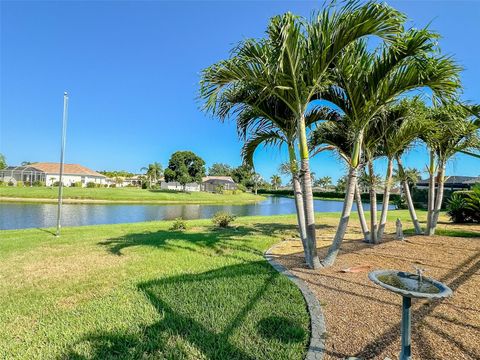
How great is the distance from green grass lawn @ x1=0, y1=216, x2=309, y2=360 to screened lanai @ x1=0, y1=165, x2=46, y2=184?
4902 centimetres

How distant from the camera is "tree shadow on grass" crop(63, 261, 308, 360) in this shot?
227 cm

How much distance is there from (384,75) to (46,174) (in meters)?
53.7

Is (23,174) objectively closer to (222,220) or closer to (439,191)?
(222,220)

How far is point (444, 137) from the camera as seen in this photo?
270 inches

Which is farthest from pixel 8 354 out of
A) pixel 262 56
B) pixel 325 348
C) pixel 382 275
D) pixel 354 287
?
pixel 262 56

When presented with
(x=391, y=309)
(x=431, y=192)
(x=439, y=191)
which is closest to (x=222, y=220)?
(x=431, y=192)

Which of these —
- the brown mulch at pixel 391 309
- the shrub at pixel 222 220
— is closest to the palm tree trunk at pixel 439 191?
the brown mulch at pixel 391 309

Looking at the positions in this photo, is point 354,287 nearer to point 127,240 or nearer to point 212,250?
point 212,250

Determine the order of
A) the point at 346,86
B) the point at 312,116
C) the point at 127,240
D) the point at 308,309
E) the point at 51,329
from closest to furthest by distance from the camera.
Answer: the point at 51,329, the point at 308,309, the point at 346,86, the point at 312,116, the point at 127,240

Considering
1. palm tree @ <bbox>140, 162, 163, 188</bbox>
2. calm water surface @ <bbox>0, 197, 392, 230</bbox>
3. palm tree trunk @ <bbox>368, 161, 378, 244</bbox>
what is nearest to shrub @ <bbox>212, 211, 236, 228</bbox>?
palm tree trunk @ <bbox>368, 161, 378, 244</bbox>

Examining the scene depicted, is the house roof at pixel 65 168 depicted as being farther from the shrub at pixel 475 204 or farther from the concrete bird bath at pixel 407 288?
the concrete bird bath at pixel 407 288

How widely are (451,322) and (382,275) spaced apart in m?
1.29

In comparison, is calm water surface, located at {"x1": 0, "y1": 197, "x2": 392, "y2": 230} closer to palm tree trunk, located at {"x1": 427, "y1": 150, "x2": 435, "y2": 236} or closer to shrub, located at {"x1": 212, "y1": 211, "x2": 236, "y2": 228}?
shrub, located at {"x1": 212, "y1": 211, "x2": 236, "y2": 228}

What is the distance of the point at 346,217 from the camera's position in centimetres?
469
